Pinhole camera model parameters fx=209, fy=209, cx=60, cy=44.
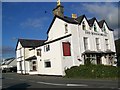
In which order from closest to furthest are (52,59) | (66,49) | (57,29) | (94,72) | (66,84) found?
(66,84)
(94,72)
(66,49)
(52,59)
(57,29)

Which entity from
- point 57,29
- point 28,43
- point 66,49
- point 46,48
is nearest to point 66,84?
point 66,49

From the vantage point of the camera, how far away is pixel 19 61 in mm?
48781

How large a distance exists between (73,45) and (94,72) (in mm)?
6376

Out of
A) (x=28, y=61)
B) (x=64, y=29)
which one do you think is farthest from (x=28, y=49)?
(x=64, y=29)

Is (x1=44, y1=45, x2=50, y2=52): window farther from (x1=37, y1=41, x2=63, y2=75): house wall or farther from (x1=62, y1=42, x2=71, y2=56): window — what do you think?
(x1=62, y1=42, x2=71, y2=56): window

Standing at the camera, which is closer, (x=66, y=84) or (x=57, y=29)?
(x=66, y=84)

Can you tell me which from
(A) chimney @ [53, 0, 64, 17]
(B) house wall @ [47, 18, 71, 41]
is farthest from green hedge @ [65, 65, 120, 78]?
(A) chimney @ [53, 0, 64, 17]

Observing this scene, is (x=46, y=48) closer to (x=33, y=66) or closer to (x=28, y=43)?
(x=33, y=66)

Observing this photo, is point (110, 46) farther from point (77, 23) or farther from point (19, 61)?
point (19, 61)

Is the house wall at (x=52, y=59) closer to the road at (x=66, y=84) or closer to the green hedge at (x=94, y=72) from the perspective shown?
the green hedge at (x=94, y=72)

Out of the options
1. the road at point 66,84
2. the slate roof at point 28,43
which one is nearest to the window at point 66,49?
the road at point 66,84

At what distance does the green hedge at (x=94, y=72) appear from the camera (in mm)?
23625

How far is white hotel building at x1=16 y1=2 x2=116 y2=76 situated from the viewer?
29688mm

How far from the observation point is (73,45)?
29578 mm
